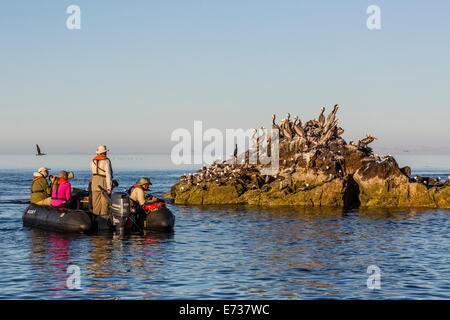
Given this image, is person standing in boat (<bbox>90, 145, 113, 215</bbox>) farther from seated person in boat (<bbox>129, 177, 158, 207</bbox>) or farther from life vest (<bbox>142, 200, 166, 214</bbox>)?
life vest (<bbox>142, 200, 166, 214</bbox>)

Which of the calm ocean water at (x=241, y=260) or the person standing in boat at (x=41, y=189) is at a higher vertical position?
the person standing in boat at (x=41, y=189)

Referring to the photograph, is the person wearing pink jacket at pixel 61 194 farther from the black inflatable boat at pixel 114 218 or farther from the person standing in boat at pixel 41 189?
the person standing in boat at pixel 41 189

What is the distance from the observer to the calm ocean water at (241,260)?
16.5 m

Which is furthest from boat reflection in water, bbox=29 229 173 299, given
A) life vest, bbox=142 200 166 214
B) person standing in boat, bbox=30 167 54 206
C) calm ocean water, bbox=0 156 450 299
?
person standing in boat, bbox=30 167 54 206

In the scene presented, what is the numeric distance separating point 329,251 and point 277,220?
9915 mm

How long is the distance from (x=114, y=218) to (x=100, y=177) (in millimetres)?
1811

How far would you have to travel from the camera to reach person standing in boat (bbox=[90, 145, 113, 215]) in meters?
26.6

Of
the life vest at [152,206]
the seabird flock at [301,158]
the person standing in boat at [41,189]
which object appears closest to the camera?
the life vest at [152,206]

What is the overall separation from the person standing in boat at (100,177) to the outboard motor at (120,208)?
72 cm

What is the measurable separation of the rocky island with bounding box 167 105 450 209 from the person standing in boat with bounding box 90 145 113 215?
1580cm

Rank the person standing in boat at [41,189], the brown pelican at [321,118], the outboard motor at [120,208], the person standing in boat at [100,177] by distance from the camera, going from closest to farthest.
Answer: the outboard motor at [120,208]
the person standing in boat at [100,177]
the person standing in boat at [41,189]
the brown pelican at [321,118]

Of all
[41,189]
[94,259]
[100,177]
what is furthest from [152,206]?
[94,259]

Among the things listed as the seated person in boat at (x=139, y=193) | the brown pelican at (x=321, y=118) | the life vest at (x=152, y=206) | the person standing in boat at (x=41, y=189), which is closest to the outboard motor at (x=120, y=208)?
the seated person in boat at (x=139, y=193)

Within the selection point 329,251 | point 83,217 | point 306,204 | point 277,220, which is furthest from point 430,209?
point 83,217
